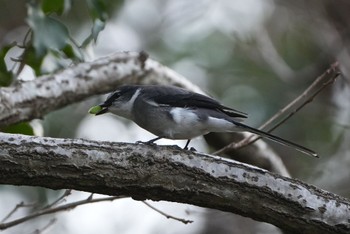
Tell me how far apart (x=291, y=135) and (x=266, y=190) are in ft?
15.1

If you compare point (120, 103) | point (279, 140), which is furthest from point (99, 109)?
point (279, 140)

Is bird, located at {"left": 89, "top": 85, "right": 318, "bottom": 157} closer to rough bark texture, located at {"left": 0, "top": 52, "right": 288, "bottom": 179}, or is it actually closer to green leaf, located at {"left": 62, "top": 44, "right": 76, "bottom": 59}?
rough bark texture, located at {"left": 0, "top": 52, "right": 288, "bottom": 179}

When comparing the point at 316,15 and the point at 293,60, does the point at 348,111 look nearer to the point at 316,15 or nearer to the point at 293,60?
the point at 316,15

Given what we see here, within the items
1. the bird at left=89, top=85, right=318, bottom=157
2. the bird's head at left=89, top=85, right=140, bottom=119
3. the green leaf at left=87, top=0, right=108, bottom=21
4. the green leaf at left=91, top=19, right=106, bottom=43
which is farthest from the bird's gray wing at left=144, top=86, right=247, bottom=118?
the green leaf at left=87, top=0, right=108, bottom=21

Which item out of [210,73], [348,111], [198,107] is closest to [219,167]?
[198,107]

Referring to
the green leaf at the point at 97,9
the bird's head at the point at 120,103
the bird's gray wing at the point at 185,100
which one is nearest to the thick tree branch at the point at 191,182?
the bird's gray wing at the point at 185,100

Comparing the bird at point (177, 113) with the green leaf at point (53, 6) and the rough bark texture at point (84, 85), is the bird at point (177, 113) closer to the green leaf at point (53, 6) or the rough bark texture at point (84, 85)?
the rough bark texture at point (84, 85)

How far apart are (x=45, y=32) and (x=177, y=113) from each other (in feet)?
2.85

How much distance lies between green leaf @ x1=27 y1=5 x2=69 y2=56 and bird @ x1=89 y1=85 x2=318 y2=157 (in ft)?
1.43

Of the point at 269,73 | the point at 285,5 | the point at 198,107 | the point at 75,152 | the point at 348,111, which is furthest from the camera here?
the point at 269,73

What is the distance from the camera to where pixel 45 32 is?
3820 mm

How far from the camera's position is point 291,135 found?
7.32 meters

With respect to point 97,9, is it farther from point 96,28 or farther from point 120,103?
point 120,103

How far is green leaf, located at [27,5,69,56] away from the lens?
12.5 feet
